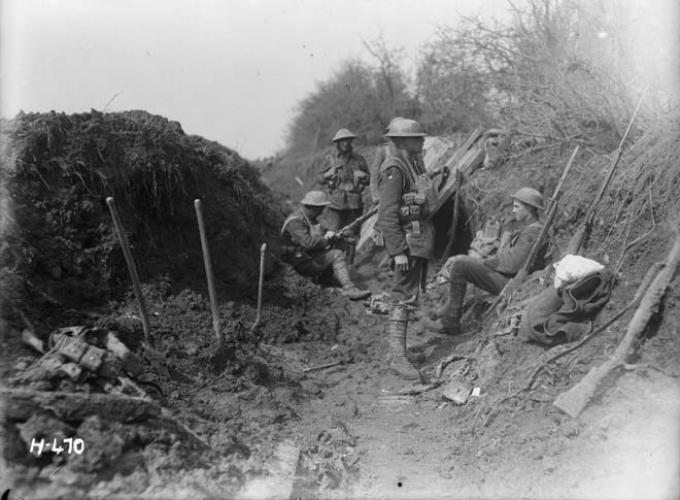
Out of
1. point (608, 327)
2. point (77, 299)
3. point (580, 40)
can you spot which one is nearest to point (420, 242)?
point (608, 327)

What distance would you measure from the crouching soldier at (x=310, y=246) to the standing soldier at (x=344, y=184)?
3.96 feet

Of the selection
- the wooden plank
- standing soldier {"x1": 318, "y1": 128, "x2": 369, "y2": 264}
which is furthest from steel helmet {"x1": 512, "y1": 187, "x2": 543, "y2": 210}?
the wooden plank

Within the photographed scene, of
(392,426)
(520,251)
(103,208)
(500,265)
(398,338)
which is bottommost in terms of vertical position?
(392,426)

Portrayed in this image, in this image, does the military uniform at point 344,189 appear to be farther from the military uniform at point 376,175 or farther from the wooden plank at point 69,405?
the wooden plank at point 69,405

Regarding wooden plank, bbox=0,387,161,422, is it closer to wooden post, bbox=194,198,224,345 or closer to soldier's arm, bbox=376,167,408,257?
wooden post, bbox=194,198,224,345

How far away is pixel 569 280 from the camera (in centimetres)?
493

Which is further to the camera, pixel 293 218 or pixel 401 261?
pixel 293 218

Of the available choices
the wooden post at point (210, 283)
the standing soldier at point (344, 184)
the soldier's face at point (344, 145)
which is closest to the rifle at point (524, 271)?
the wooden post at point (210, 283)

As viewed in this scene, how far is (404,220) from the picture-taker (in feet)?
20.5

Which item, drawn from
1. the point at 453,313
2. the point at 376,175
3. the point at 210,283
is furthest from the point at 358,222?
the point at 210,283

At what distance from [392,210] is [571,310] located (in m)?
1.94

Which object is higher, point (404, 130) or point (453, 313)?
point (404, 130)

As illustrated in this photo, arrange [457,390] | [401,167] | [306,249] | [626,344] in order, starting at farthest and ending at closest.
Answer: [306,249] → [401,167] → [457,390] → [626,344]

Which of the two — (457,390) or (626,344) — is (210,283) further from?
(626,344)
